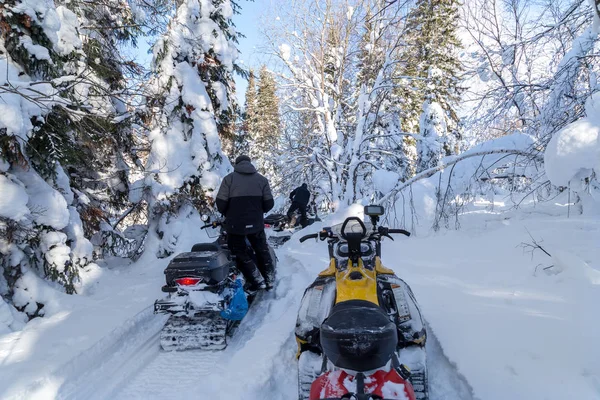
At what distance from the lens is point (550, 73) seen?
4863mm

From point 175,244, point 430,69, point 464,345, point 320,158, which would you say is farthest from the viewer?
point 430,69

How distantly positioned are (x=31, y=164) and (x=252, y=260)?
291 centimetres

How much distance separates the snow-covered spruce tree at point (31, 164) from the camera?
3.98m

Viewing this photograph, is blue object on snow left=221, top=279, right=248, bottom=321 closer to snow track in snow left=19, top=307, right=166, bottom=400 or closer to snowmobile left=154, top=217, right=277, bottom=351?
snowmobile left=154, top=217, right=277, bottom=351

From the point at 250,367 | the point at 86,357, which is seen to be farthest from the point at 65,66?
the point at 250,367

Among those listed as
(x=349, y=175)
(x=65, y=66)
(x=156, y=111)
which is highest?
(x=65, y=66)

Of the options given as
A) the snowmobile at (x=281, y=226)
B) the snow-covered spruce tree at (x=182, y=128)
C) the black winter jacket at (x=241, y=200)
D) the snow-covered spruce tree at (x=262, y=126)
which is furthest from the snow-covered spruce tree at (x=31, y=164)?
the snow-covered spruce tree at (x=262, y=126)

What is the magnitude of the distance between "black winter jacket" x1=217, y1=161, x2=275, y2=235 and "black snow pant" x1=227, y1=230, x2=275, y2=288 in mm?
132

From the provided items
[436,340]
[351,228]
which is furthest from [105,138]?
[436,340]

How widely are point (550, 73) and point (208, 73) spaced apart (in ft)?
20.6

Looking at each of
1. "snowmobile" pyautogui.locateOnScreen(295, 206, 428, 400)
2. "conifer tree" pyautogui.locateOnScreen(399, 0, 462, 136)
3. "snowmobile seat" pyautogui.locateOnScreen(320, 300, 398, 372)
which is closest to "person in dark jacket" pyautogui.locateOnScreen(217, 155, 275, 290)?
"snowmobile" pyautogui.locateOnScreen(295, 206, 428, 400)

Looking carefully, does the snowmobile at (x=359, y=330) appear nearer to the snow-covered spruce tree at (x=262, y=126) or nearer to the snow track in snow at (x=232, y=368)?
the snow track in snow at (x=232, y=368)

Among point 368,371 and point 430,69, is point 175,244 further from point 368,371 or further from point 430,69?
point 430,69

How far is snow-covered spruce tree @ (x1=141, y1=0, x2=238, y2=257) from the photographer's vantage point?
24.2ft
